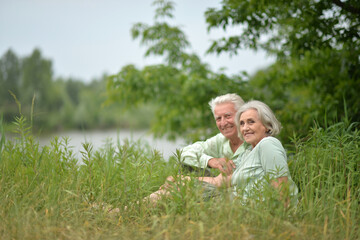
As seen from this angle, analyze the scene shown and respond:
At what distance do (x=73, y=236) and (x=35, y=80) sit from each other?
1812 inches

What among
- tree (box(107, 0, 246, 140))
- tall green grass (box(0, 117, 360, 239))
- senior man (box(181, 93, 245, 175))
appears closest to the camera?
tall green grass (box(0, 117, 360, 239))

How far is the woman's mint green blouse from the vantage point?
8.32ft

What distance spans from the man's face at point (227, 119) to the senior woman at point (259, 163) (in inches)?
12.5

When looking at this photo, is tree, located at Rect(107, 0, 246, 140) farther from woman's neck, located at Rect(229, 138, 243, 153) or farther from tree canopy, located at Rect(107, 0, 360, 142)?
woman's neck, located at Rect(229, 138, 243, 153)

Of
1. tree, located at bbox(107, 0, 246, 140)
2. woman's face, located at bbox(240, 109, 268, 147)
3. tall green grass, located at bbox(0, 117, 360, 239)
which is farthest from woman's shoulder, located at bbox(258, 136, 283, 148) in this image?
tree, located at bbox(107, 0, 246, 140)

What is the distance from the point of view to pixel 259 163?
2693 millimetres

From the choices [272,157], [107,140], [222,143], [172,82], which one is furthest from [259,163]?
[172,82]

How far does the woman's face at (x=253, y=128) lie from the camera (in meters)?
2.84

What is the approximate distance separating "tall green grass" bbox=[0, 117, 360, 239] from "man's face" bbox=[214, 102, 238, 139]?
684 mm

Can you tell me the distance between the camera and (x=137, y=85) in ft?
23.9

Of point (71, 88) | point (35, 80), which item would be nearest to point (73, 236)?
point (35, 80)

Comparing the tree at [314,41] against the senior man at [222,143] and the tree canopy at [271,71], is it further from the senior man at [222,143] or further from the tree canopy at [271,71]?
the senior man at [222,143]

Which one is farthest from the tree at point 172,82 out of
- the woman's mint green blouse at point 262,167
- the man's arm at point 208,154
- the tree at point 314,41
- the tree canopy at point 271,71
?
the woman's mint green blouse at point 262,167

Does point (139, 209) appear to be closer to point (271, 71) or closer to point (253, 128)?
point (253, 128)
